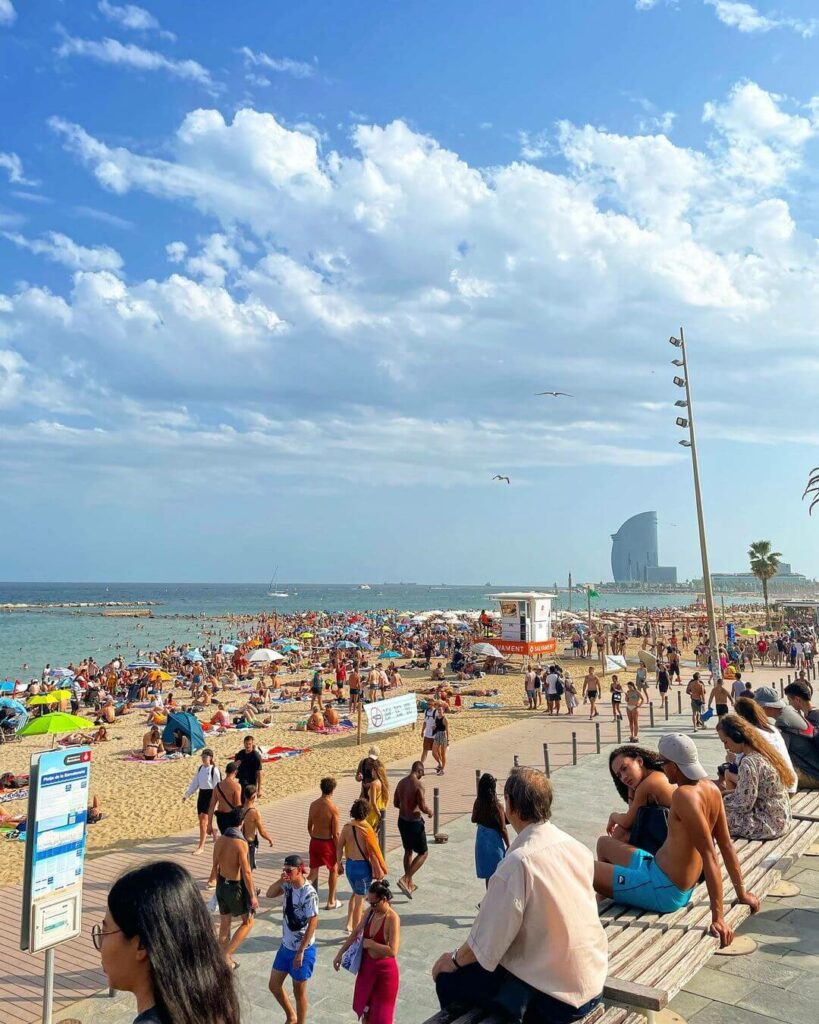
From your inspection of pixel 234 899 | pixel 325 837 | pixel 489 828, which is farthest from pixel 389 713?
pixel 234 899

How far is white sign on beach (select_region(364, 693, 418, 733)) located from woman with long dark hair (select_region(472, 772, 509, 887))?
1034 centimetres

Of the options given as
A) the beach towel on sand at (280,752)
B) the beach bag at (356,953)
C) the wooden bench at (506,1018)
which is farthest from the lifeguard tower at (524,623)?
the wooden bench at (506,1018)

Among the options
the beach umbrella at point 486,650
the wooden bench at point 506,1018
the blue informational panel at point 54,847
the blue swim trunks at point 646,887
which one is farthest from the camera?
the beach umbrella at point 486,650

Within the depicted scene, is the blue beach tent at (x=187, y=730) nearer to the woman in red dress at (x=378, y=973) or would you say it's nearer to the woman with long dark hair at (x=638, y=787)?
the woman in red dress at (x=378, y=973)

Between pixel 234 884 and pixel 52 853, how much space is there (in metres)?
1.63

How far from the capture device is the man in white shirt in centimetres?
306

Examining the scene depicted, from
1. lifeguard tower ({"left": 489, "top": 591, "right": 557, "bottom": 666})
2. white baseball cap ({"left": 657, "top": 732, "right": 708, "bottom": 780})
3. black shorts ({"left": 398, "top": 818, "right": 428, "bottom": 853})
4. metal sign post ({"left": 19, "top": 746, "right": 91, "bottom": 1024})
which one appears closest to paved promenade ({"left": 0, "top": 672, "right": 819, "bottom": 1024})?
black shorts ({"left": 398, "top": 818, "right": 428, "bottom": 853})

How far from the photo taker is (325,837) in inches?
291

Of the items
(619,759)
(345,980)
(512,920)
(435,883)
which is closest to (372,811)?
(435,883)

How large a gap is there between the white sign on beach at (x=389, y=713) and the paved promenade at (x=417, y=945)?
5.44 metres

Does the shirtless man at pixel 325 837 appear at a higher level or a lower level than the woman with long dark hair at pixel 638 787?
lower

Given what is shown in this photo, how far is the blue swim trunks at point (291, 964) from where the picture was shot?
16.2ft

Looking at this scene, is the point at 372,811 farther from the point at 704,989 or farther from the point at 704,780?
the point at 704,780

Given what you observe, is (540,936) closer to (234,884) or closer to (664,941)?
(664,941)
